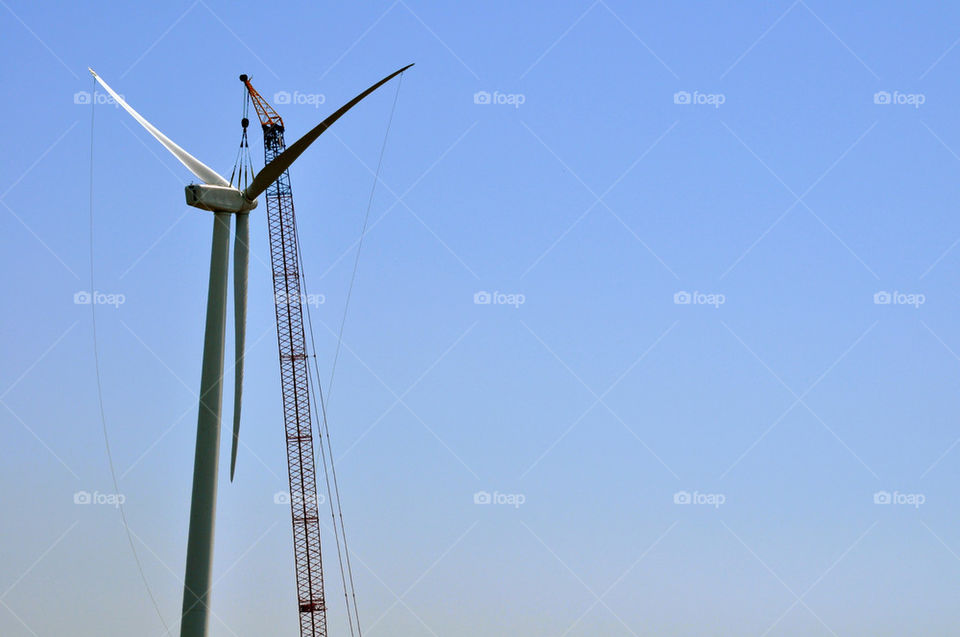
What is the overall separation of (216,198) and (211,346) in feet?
23.5

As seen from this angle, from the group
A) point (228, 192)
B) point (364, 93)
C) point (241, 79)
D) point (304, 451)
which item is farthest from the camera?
point (304, 451)

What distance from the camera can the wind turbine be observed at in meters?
55.4

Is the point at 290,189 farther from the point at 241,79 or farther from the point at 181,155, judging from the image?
the point at 181,155

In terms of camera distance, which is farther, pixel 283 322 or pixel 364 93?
pixel 283 322

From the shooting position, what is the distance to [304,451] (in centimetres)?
9194

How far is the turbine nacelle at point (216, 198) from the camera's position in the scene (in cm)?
5772

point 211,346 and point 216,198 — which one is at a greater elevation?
point 216,198

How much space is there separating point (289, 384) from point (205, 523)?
36.8m

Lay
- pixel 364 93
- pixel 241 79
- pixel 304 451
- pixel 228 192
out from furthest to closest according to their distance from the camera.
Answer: pixel 304 451 < pixel 241 79 < pixel 228 192 < pixel 364 93

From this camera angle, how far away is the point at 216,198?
2301 inches

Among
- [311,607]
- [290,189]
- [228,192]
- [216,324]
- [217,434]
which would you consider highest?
[290,189]

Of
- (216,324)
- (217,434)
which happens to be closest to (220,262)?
(216,324)

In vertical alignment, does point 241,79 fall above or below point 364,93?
above

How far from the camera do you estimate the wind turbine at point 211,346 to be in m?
55.4
